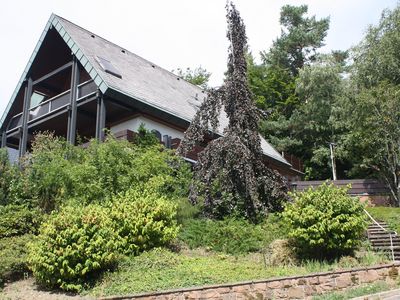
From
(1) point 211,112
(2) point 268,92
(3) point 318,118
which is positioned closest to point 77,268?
(1) point 211,112

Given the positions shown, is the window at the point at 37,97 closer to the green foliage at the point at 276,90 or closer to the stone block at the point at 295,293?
the green foliage at the point at 276,90

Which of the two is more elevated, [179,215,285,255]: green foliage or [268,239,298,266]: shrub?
[179,215,285,255]: green foliage

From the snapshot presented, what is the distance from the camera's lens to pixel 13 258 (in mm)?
11867

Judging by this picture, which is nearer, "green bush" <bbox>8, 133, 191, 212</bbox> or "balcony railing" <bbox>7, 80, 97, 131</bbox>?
"green bush" <bbox>8, 133, 191, 212</bbox>

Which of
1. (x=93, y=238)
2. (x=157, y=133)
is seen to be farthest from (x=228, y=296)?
(x=157, y=133)

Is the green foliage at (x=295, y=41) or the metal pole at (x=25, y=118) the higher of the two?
the green foliage at (x=295, y=41)

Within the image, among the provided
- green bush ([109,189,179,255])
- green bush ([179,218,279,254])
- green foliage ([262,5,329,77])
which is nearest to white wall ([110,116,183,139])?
green bush ([179,218,279,254])

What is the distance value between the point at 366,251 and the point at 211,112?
7229 millimetres

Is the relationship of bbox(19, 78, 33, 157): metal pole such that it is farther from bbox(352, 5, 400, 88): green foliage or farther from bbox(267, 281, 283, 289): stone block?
bbox(352, 5, 400, 88): green foliage

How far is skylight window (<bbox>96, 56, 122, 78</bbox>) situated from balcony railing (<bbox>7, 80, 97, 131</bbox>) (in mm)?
790

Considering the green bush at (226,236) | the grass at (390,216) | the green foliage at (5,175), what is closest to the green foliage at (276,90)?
the grass at (390,216)

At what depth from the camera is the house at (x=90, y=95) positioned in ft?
65.8

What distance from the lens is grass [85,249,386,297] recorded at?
10.5 metres

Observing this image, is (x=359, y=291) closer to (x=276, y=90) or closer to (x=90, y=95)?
(x=90, y=95)
